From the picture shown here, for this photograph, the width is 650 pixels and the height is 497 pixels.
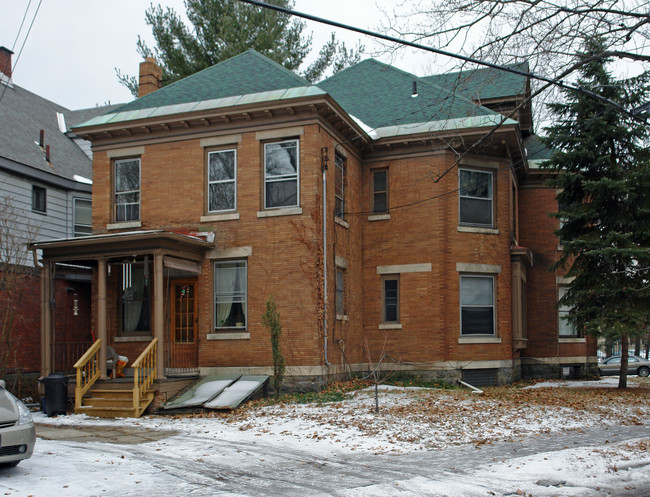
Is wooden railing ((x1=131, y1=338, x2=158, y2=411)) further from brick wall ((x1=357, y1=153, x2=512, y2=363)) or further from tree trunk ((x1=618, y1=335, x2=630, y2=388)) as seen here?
tree trunk ((x1=618, y1=335, x2=630, y2=388))

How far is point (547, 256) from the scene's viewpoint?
24.3m

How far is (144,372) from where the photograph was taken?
16.0 meters

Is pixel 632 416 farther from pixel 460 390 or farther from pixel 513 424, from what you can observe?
pixel 460 390

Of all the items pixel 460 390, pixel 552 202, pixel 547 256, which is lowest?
pixel 460 390

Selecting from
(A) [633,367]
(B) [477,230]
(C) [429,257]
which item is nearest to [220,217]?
(C) [429,257]

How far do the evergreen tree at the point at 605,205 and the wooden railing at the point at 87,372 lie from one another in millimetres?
12665

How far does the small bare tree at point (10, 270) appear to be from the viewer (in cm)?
1894

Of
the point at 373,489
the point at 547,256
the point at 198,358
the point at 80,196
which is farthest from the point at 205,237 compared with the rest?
the point at 547,256

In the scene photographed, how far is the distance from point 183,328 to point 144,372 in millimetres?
2565

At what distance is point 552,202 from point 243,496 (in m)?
19.6

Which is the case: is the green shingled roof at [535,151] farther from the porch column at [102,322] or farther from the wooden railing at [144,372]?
the porch column at [102,322]

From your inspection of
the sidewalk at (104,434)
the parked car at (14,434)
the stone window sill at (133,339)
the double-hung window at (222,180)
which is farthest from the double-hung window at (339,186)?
A: the parked car at (14,434)

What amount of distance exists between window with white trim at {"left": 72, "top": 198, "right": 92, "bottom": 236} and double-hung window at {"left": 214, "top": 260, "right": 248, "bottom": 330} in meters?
8.26

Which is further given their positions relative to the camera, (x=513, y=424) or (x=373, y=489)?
(x=513, y=424)
